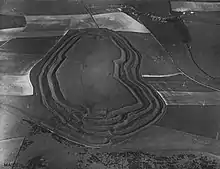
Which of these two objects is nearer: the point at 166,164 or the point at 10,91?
the point at 166,164

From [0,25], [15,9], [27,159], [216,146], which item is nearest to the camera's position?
[27,159]

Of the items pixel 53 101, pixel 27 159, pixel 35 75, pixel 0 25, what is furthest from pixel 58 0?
pixel 27 159

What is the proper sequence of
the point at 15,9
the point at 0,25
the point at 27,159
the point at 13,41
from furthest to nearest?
the point at 15,9
the point at 0,25
the point at 13,41
the point at 27,159

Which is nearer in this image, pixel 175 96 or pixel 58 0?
pixel 175 96

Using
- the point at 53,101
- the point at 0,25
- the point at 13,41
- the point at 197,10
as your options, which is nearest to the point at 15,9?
the point at 0,25

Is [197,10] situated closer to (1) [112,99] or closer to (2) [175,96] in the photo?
(2) [175,96]

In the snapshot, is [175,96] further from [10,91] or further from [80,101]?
[10,91]
